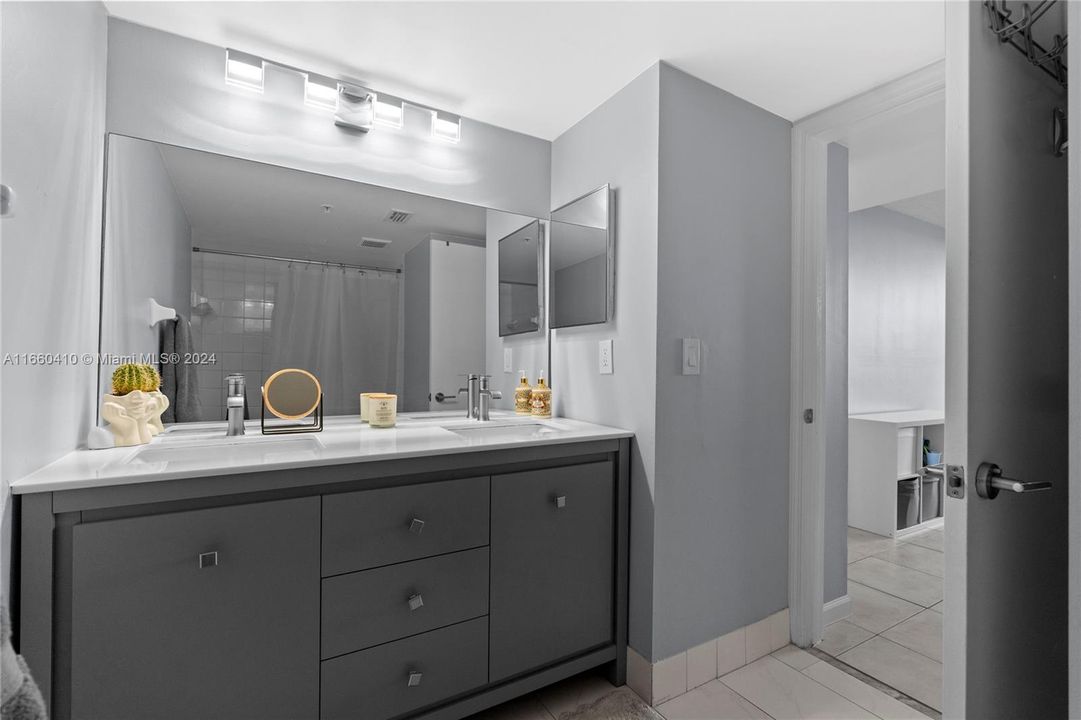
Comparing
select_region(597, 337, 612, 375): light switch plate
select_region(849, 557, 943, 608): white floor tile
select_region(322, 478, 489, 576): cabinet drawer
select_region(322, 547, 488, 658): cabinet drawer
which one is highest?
select_region(597, 337, 612, 375): light switch plate

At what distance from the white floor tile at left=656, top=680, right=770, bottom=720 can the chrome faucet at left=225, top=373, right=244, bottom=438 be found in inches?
65.9

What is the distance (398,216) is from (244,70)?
0.67 meters

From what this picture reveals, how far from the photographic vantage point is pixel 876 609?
2467 millimetres

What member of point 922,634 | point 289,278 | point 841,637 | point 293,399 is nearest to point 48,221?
point 289,278

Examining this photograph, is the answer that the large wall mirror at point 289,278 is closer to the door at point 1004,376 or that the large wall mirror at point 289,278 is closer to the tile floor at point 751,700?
the tile floor at point 751,700

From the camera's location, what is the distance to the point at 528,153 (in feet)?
7.85

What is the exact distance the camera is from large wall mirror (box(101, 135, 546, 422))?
1627 millimetres

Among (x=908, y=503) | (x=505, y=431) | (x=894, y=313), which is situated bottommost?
(x=908, y=503)

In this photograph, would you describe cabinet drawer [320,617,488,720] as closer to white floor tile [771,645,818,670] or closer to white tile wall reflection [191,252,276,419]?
white tile wall reflection [191,252,276,419]

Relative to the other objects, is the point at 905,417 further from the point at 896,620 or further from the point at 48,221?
the point at 48,221

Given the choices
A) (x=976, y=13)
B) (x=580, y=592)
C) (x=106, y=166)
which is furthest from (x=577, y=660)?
(x=106, y=166)

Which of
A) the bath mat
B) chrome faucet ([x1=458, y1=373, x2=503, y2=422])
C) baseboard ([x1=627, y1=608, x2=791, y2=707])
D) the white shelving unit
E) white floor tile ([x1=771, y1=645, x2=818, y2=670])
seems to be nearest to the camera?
the bath mat

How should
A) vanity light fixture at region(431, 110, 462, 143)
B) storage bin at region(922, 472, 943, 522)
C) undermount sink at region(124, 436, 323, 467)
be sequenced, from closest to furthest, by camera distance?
undermount sink at region(124, 436, 323, 467) → vanity light fixture at region(431, 110, 462, 143) → storage bin at region(922, 472, 943, 522)

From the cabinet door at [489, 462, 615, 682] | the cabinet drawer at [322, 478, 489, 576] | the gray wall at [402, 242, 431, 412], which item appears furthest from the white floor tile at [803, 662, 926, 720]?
the gray wall at [402, 242, 431, 412]
